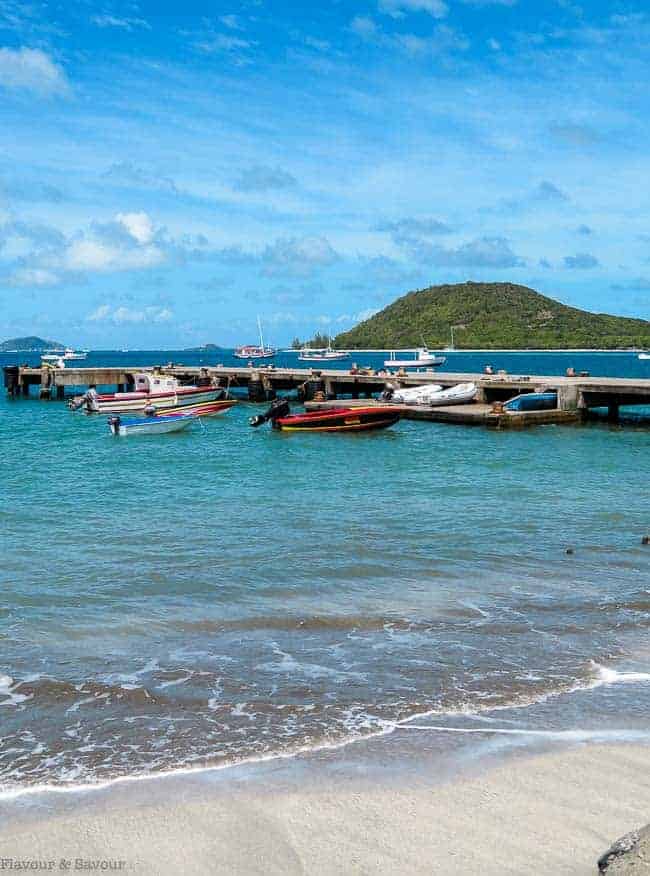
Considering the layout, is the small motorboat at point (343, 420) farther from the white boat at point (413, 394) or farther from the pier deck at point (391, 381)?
the white boat at point (413, 394)

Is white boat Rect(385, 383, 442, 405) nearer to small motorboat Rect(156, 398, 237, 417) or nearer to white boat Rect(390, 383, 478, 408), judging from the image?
white boat Rect(390, 383, 478, 408)

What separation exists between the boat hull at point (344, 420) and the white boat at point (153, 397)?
10.3m

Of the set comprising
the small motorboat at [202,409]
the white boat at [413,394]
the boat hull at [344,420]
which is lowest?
the boat hull at [344,420]

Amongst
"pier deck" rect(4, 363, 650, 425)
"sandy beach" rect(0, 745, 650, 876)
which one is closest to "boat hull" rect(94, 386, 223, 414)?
"pier deck" rect(4, 363, 650, 425)

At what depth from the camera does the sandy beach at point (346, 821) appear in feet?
19.8

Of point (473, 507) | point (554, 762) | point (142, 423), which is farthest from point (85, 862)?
point (142, 423)

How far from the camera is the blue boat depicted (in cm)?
3981

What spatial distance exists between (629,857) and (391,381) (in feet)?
154

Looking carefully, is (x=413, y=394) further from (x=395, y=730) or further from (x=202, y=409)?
(x=395, y=730)

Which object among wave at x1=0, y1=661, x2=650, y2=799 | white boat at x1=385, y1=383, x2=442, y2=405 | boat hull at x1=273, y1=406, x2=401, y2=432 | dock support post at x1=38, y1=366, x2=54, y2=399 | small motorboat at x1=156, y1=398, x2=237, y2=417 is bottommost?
wave at x1=0, y1=661, x2=650, y2=799

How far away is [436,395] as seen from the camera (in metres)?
43.9

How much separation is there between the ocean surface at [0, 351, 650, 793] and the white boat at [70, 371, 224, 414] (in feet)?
73.4

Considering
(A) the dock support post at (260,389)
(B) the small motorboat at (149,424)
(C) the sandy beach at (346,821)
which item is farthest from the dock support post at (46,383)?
(C) the sandy beach at (346,821)

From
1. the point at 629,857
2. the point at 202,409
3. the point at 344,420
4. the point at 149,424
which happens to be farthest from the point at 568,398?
the point at 629,857
